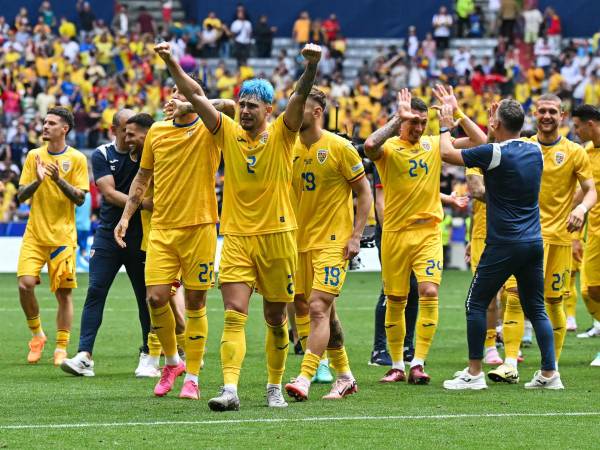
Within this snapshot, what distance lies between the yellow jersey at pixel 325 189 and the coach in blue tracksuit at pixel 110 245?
200cm

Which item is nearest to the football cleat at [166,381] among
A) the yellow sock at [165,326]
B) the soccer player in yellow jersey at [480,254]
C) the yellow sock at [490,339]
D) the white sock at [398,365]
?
the yellow sock at [165,326]

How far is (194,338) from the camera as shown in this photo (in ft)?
33.3

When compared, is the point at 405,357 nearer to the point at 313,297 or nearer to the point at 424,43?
the point at 313,297

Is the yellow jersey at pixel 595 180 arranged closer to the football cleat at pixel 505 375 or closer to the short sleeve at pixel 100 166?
the football cleat at pixel 505 375

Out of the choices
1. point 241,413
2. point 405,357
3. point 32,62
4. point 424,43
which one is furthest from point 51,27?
point 241,413

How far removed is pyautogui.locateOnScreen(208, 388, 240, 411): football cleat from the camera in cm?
923

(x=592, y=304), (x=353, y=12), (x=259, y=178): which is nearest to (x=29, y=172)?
(x=259, y=178)

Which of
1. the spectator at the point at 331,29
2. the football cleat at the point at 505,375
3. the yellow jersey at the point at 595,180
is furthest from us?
the spectator at the point at 331,29

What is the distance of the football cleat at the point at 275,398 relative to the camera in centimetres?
961

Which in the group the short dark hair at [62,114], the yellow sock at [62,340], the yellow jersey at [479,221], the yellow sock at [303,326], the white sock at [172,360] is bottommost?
the yellow sock at [62,340]

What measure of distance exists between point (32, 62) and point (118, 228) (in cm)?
2804

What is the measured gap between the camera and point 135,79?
122ft

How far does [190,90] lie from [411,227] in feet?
9.60

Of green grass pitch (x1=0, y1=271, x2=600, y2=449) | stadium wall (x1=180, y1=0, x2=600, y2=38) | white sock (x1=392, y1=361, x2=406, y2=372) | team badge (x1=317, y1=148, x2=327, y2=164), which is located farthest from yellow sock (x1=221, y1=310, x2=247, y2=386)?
stadium wall (x1=180, y1=0, x2=600, y2=38)
